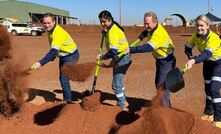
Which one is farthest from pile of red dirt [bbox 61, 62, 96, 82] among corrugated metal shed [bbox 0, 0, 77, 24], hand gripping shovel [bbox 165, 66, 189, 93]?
corrugated metal shed [bbox 0, 0, 77, 24]

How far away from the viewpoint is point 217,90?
6156mm

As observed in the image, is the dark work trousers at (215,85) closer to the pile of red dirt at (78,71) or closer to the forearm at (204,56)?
the forearm at (204,56)

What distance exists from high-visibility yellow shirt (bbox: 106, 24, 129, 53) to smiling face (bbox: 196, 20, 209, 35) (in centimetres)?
134

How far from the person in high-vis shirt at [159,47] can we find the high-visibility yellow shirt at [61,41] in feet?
4.52

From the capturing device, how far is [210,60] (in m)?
6.17

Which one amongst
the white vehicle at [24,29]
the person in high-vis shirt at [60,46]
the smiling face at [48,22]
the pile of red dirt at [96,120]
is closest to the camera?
the pile of red dirt at [96,120]

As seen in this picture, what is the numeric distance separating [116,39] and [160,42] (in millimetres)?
767

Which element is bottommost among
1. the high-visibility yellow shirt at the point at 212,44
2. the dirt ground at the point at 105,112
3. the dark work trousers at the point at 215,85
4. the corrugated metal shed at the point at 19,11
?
the dirt ground at the point at 105,112

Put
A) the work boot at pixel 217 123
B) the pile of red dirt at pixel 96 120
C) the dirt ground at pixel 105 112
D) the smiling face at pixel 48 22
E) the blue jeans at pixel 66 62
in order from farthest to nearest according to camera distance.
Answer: the blue jeans at pixel 66 62
the smiling face at pixel 48 22
the work boot at pixel 217 123
the dirt ground at pixel 105 112
the pile of red dirt at pixel 96 120

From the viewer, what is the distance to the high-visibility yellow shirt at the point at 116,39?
21.4 feet

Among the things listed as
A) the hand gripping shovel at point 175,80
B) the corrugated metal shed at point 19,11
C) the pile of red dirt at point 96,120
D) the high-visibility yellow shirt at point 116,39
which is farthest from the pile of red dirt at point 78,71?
the corrugated metal shed at point 19,11

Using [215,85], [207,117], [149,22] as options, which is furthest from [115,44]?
[207,117]

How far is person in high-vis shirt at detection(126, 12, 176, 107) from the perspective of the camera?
611 cm

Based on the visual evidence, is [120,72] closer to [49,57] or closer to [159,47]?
[159,47]
